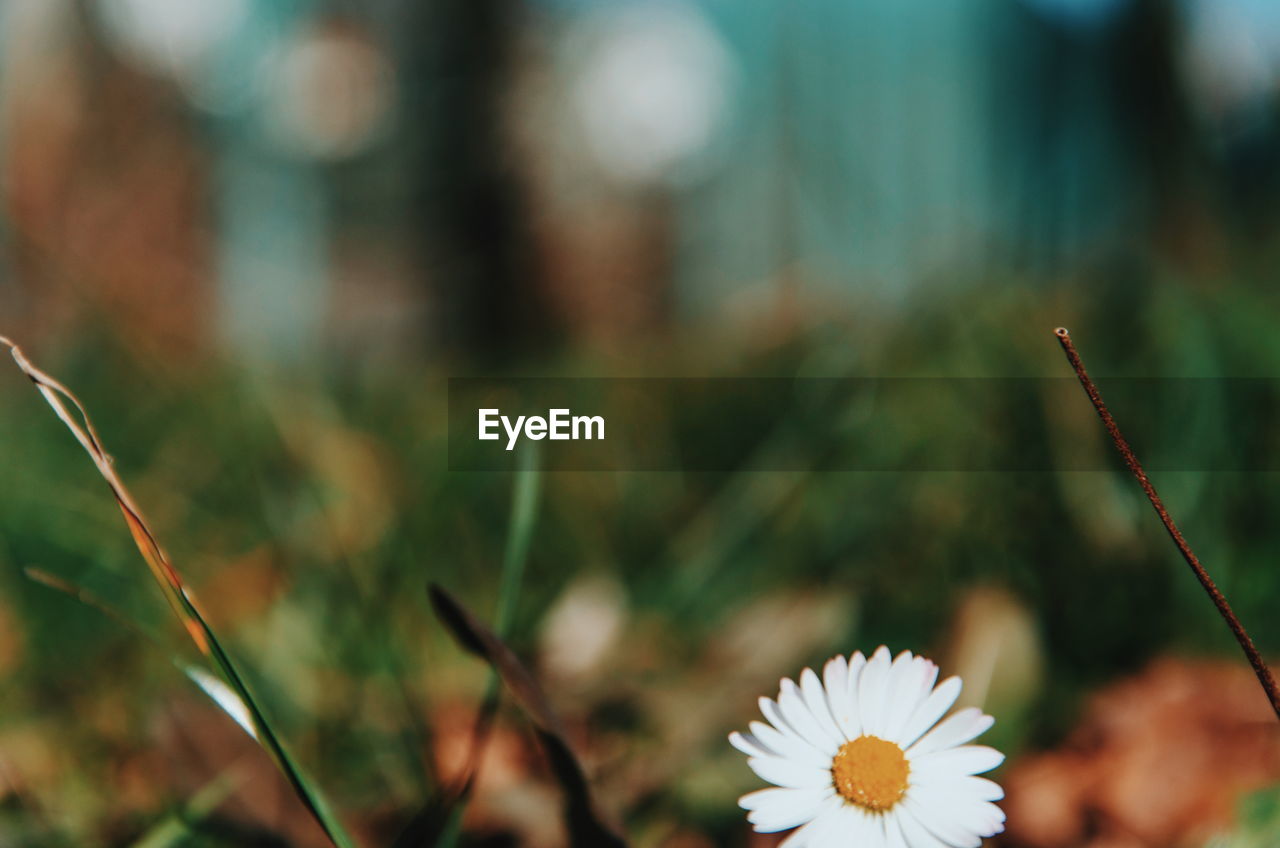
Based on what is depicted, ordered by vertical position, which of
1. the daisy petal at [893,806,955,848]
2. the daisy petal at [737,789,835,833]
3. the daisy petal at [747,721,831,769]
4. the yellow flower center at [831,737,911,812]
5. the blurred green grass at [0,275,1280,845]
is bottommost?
the daisy petal at [893,806,955,848]

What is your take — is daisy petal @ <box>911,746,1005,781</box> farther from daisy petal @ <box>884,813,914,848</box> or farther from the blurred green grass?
the blurred green grass

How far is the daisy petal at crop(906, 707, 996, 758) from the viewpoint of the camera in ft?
0.55

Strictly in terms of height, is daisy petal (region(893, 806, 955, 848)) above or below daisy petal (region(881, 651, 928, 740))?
below

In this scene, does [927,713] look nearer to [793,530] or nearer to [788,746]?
[788,746]

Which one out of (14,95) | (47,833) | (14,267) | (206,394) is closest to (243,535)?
(47,833)

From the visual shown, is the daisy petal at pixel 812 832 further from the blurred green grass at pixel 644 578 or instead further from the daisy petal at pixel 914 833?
the blurred green grass at pixel 644 578

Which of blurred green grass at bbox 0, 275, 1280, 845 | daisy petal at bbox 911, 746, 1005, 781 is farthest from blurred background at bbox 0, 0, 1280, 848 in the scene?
daisy petal at bbox 911, 746, 1005, 781

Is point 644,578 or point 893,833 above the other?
point 644,578

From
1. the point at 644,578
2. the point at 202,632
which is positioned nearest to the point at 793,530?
the point at 644,578

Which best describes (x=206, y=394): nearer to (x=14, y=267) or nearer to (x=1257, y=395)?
(x=14, y=267)

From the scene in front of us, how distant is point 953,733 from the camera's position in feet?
0.56

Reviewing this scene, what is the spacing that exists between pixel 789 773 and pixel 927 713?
0.09ft

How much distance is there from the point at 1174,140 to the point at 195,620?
3.40ft

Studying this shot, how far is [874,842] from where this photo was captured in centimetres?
16
